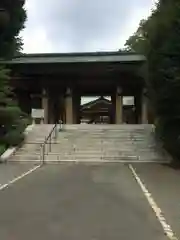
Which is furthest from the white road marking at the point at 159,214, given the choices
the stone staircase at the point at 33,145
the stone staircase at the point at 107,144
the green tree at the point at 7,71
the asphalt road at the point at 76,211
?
the green tree at the point at 7,71

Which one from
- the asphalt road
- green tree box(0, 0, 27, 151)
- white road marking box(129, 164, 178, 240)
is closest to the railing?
green tree box(0, 0, 27, 151)

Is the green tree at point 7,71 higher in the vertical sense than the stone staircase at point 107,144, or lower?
higher

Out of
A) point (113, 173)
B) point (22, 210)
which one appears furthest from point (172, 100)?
point (22, 210)

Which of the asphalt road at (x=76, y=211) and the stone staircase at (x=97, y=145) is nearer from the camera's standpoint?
the asphalt road at (x=76, y=211)

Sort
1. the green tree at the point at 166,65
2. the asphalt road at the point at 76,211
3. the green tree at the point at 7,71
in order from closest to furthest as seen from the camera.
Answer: the asphalt road at the point at 76,211, the green tree at the point at 166,65, the green tree at the point at 7,71

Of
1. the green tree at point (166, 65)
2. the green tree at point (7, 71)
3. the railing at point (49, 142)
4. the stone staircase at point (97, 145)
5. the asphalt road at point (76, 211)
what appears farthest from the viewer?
the green tree at point (7, 71)

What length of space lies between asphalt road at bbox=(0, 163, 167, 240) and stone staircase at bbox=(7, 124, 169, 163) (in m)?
8.21

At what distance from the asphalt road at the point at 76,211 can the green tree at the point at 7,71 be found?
9776mm

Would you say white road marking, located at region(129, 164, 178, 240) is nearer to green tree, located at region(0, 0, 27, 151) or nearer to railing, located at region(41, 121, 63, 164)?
railing, located at region(41, 121, 63, 164)

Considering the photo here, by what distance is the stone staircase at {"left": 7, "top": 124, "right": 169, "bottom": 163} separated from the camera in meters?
22.8

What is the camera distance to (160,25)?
68.4 ft

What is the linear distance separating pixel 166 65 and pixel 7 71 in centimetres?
855

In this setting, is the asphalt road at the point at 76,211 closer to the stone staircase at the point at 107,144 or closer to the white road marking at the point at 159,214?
the white road marking at the point at 159,214

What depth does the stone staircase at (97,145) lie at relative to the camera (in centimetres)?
2280
